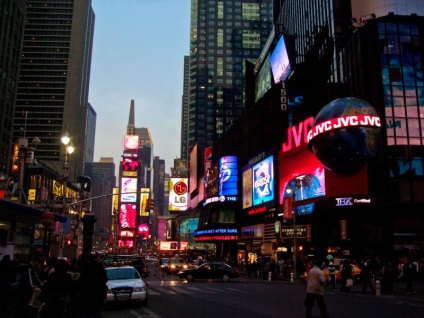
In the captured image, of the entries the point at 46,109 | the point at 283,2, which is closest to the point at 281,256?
the point at 283,2

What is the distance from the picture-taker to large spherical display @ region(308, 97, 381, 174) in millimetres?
33438

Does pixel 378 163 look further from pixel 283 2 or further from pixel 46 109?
pixel 46 109

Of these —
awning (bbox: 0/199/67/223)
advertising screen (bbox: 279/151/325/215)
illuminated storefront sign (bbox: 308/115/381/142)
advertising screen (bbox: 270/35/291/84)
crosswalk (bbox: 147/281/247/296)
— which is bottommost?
crosswalk (bbox: 147/281/247/296)

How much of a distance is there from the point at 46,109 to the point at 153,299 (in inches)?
7637

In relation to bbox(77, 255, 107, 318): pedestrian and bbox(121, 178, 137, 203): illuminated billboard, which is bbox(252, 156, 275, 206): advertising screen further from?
bbox(121, 178, 137, 203): illuminated billboard

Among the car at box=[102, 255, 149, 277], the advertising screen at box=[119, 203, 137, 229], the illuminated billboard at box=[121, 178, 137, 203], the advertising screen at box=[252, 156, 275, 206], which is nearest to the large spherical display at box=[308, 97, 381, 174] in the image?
the car at box=[102, 255, 149, 277]

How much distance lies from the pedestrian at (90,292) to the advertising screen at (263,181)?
4857cm

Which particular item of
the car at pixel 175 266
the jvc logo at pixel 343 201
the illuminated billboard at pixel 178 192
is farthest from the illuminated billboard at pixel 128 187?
the jvc logo at pixel 343 201

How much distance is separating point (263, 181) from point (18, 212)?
41.8m

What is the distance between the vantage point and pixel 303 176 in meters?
50.5

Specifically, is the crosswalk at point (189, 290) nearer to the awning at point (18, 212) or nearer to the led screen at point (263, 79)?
the awning at point (18, 212)

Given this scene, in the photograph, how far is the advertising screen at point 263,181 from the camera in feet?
192

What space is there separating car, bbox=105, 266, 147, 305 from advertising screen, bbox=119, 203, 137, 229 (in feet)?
427

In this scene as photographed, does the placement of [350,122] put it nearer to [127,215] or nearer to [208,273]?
[208,273]
